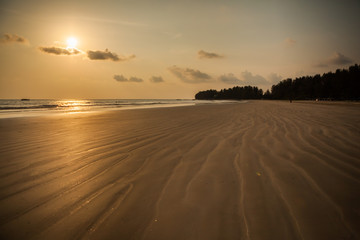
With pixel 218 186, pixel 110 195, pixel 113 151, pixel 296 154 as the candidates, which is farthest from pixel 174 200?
pixel 296 154

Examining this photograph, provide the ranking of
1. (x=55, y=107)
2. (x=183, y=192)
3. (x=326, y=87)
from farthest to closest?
(x=326, y=87) → (x=55, y=107) → (x=183, y=192)

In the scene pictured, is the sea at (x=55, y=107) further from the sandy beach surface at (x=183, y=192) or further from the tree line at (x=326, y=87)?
the tree line at (x=326, y=87)

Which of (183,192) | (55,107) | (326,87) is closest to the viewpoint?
(183,192)

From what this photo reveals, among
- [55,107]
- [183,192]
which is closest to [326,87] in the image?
[55,107]

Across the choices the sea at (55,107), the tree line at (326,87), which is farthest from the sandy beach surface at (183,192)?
the tree line at (326,87)

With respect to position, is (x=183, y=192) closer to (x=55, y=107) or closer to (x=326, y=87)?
(x=55, y=107)

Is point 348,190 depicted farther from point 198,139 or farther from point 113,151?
point 113,151

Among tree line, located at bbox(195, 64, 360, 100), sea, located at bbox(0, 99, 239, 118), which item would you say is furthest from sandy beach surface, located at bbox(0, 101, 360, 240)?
tree line, located at bbox(195, 64, 360, 100)

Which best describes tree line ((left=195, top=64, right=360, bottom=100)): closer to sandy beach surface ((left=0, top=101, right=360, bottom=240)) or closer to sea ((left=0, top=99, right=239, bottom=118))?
sea ((left=0, top=99, right=239, bottom=118))

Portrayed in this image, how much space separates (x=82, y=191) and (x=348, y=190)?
283 cm

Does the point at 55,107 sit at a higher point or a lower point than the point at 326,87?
lower

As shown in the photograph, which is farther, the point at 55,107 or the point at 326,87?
the point at 326,87

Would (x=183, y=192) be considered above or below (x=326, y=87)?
below

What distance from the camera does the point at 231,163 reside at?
2695 mm
